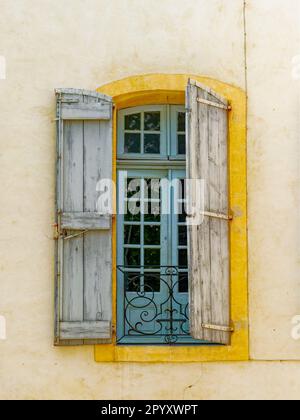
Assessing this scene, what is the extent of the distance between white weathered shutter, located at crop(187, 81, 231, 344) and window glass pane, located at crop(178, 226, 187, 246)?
0.49m

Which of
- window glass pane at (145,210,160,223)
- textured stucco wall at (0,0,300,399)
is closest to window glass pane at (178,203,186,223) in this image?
window glass pane at (145,210,160,223)

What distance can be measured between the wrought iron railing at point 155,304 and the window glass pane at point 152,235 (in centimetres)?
24

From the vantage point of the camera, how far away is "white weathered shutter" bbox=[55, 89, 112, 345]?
8633 mm

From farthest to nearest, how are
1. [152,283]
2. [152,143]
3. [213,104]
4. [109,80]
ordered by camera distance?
[152,143] → [152,283] → [109,80] → [213,104]

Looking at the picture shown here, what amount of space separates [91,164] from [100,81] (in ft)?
2.54

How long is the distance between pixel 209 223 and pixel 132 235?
32.6 inches

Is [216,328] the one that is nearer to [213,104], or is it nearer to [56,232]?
[56,232]

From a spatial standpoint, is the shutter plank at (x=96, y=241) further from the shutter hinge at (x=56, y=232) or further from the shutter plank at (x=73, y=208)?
the shutter hinge at (x=56, y=232)

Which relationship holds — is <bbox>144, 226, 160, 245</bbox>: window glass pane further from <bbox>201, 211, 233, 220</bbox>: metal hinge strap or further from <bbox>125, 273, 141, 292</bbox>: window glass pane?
<bbox>201, 211, 233, 220</bbox>: metal hinge strap

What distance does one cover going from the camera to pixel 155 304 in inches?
352

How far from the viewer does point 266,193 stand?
8.95 metres

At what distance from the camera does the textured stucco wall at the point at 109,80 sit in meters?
8.71

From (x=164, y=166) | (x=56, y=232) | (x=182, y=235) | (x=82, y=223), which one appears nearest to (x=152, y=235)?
(x=182, y=235)

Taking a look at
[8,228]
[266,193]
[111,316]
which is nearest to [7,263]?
[8,228]
